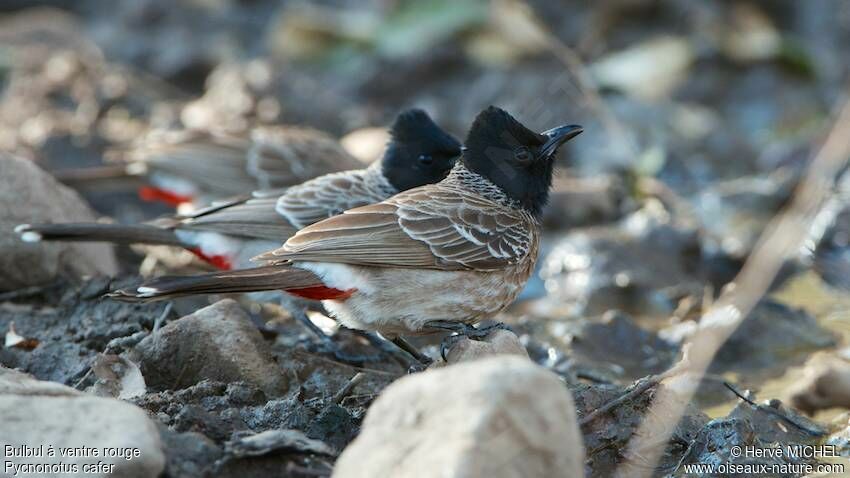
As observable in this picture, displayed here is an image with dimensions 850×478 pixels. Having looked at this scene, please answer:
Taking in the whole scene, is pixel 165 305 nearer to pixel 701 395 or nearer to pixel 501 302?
pixel 501 302

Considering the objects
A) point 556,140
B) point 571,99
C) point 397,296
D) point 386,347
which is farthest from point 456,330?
point 571,99

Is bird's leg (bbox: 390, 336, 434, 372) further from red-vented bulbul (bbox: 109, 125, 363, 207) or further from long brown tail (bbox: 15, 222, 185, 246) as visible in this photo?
red-vented bulbul (bbox: 109, 125, 363, 207)

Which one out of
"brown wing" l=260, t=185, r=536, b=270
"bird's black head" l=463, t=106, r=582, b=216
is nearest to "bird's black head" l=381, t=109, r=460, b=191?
"bird's black head" l=463, t=106, r=582, b=216

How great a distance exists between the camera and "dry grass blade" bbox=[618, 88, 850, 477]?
391 centimetres

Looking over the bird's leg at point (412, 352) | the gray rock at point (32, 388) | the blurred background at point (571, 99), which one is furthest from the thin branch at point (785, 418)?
the gray rock at point (32, 388)

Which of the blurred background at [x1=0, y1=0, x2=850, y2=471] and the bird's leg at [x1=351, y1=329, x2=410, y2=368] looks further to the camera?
the blurred background at [x1=0, y1=0, x2=850, y2=471]

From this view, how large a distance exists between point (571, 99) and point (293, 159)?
2758 mm

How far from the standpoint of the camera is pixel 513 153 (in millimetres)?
4930

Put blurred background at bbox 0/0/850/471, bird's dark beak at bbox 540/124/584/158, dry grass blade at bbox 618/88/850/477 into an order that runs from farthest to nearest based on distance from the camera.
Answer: blurred background at bbox 0/0/850/471 < bird's dark beak at bbox 540/124/584/158 < dry grass blade at bbox 618/88/850/477

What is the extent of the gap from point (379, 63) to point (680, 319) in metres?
4.94

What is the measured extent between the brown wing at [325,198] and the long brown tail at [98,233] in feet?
1.79

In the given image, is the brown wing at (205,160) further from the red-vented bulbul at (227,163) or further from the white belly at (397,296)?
A: the white belly at (397,296)

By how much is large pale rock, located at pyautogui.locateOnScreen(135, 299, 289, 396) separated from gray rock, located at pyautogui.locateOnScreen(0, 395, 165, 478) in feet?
3.30

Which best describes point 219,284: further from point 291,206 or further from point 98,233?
point 291,206
